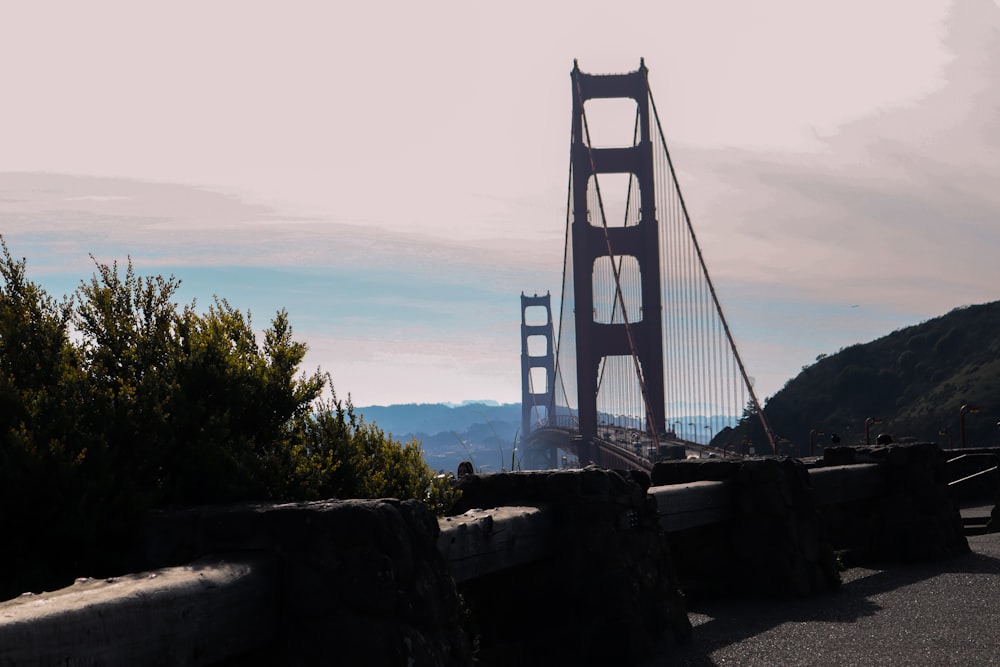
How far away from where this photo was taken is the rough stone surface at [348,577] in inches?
142

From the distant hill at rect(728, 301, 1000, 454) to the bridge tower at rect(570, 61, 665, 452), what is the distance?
26.7m

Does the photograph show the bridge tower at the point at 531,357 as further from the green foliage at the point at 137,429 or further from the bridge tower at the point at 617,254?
the green foliage at the point at 137,429

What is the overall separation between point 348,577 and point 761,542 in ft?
15.8

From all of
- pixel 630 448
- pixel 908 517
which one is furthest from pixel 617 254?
pixel 908 517

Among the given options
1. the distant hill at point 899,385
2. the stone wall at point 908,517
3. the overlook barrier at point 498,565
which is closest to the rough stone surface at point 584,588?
the overlook barrier at point 498,565

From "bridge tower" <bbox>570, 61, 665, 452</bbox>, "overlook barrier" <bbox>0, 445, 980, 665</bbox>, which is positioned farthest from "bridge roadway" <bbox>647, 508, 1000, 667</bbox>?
"bridge tower" <bbox>570, 61, 665, 452</bbox>

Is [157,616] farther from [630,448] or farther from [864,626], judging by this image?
[630,448]

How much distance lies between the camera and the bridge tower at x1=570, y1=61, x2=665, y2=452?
51.5 metres

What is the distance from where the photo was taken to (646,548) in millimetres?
6043

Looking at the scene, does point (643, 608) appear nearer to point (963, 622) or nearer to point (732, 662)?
point (732, 662)

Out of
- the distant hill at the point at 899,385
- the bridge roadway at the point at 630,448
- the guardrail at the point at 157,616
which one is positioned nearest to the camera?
the guardrail at the point at 157,616

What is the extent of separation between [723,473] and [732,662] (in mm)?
2571

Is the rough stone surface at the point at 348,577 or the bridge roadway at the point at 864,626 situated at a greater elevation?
the rough stone surface at the point at 348,577

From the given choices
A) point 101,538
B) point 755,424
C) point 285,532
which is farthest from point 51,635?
point 755,424
